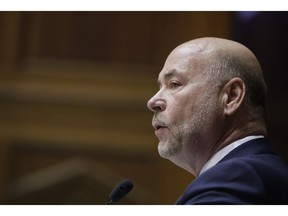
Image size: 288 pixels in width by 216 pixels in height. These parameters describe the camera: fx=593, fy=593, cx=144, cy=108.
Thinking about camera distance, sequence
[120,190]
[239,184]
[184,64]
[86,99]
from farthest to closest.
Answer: [86,99] < [184,64] < [120,190] < [239,184]

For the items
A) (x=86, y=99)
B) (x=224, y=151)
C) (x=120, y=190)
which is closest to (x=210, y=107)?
(x=224, y=151)

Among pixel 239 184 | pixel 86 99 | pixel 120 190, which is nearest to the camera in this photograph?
pixel 239 184

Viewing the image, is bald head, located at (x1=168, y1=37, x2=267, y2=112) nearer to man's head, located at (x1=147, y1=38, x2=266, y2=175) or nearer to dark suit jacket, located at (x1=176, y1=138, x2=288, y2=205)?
man's head, located at (x1=147, y1=38, x2=266, y2=175)

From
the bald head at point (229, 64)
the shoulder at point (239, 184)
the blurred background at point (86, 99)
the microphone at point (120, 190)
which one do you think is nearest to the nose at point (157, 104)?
the bald head at point (229, 64)

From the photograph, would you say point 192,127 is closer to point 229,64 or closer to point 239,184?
point 229,64

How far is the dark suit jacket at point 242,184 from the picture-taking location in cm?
158

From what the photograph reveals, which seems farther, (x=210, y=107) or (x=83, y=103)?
(x=83, y=103)

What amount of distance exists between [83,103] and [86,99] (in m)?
0.03

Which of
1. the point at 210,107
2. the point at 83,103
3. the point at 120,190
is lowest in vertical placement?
the point at 120,190

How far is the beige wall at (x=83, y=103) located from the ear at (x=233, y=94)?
1.03m

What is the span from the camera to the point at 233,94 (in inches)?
77.0

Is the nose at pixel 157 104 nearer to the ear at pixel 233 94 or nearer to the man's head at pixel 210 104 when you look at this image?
the man's head at pixel 210 104

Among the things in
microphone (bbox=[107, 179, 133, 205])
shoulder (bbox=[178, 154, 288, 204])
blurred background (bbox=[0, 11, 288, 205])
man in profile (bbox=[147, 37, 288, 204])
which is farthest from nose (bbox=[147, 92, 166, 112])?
blurred background (bbox=[0, 11, 288, 205])

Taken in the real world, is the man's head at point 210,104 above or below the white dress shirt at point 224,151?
above
